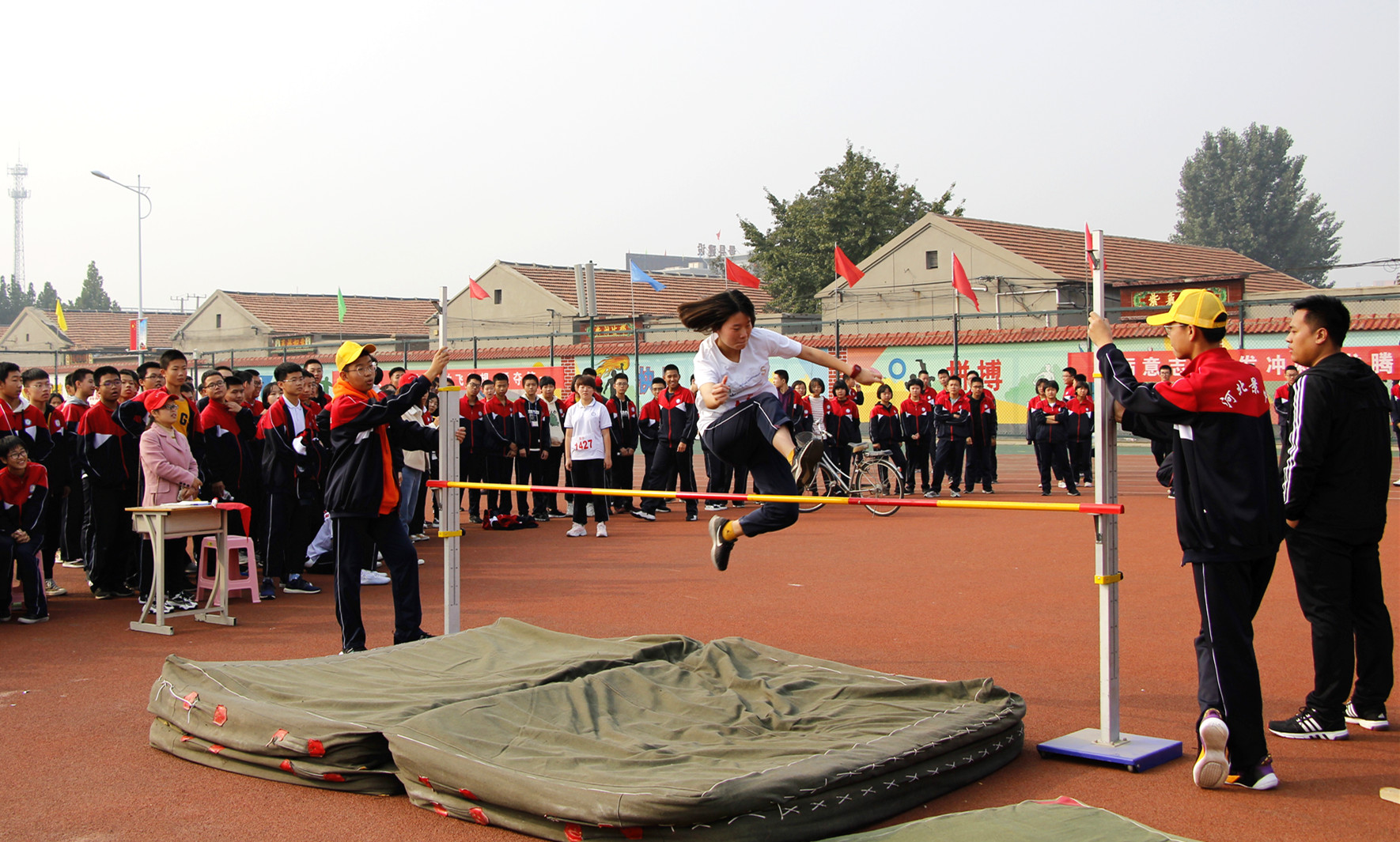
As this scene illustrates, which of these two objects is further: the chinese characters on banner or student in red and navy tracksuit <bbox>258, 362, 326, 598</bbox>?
the chinese characters on banner

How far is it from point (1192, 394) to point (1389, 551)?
7743 mm

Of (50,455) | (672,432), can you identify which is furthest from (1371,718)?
(672,432)

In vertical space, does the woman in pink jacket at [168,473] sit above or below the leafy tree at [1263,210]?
below

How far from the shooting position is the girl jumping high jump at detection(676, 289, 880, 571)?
5.34 metres

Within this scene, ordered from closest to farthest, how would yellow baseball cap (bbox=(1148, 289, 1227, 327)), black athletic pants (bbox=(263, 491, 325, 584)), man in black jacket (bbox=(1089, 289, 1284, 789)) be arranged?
man in black jacket (bbox=(1089, 289, 1284, 789))
yellow baseball cap (bbox=(1148, 289, 1227, 327))
black athletic pants (bbox=(263, 491, 325, 584))

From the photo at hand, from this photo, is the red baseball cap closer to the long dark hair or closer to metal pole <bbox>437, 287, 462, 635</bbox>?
metal pole <bbox>437, 287, 462, 635</bbox>

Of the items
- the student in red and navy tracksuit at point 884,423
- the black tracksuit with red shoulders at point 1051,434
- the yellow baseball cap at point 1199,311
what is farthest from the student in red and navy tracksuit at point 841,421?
the yellow baseball cap at point 1199,311

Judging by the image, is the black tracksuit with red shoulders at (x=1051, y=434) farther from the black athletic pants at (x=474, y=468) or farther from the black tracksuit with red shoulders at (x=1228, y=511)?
the black tracksuit with red shoulders at (x=1228, y=511)

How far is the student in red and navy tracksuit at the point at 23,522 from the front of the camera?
25.6 feet

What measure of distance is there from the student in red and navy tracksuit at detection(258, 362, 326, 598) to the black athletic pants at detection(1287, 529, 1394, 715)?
23.8 ft

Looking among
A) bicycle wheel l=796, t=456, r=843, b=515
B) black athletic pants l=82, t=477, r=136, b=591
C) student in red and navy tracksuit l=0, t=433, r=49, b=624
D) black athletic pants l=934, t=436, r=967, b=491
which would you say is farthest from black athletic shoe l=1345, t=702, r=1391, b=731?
black athletic pants l=934, t=436, r=967, b=491

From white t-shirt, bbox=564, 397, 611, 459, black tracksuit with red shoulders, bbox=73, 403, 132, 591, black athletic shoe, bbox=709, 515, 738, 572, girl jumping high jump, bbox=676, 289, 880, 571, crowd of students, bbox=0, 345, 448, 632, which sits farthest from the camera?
white t-shirt, bbox=564, 397, 611, 459

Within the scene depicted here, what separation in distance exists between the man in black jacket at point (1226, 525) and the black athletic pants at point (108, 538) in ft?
26.5

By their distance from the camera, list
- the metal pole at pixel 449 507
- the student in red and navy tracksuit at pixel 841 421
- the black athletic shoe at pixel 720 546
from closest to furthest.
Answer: the black athletic shoe at pixel 720 546 < the metal pole at pixel 449 507 < the student in red and navy tracksuit at pixel 841 421
